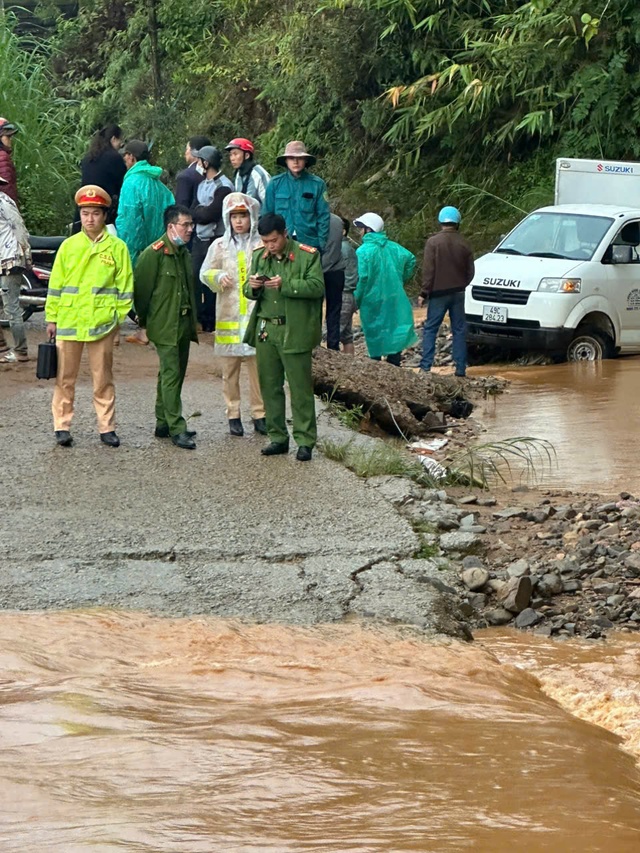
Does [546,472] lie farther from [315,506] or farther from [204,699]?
[204,699]

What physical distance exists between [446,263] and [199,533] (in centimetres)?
723

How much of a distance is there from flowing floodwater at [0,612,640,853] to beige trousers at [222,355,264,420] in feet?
11.9

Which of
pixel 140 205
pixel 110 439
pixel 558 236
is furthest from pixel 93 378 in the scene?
pixel 558 236

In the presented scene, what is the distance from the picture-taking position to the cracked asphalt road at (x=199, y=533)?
6230mm

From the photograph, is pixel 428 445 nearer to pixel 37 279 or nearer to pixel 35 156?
pixel 37 279

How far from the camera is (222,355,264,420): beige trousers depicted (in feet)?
30.8

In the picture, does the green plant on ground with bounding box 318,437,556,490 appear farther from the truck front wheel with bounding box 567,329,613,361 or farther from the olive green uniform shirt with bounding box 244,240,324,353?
the truck front wheel with bounding box 567,329,613,361

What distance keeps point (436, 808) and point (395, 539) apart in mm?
3077

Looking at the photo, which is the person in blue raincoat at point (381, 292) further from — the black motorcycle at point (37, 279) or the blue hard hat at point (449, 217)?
the black motorcycle at point (37, 279)

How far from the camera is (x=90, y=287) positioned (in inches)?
354

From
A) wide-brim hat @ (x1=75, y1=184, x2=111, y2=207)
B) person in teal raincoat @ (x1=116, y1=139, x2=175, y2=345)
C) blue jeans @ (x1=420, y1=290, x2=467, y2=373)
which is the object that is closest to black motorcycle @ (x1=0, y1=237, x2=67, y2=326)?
person in teal raincoat @ (x1=116, y1=139, x2=175, y2=345)

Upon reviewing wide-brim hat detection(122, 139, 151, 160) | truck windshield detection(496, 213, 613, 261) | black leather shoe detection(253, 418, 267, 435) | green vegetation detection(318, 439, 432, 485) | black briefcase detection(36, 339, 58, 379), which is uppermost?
wide-brim hat detection(122, 139, 151, 160)

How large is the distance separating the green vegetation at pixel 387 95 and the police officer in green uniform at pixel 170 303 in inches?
323

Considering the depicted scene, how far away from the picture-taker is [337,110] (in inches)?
998
